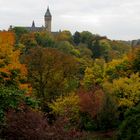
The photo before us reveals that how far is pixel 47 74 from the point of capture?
51.7m

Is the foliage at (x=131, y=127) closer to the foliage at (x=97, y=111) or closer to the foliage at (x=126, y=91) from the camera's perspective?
the foliage at (x=97, y=111)

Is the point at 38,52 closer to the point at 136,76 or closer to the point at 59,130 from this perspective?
the point at 136,76

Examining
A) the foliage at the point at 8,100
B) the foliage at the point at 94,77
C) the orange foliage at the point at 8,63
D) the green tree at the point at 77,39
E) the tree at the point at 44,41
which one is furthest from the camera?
the green tree at the point at 77,39

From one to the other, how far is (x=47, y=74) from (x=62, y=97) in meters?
3.20

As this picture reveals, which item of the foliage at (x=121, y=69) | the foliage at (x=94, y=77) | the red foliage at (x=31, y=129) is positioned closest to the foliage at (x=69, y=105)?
the foliage at (x=121, y=69)

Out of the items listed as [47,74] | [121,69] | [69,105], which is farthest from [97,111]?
[121,69]

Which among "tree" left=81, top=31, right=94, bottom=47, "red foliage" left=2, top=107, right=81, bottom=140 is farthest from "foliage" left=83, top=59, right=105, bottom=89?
"tree" left=81, top=31, right=94, bottom=47

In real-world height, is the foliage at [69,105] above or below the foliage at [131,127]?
below

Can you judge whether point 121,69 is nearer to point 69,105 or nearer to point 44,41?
point 69,105

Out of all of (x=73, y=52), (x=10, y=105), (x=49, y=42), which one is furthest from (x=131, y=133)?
(x=49, y=42)

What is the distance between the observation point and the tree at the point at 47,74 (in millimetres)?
51438

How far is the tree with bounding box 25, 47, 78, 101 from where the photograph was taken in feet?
169

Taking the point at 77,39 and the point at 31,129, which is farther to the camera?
the point at 77,39

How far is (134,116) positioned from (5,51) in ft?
31.8
